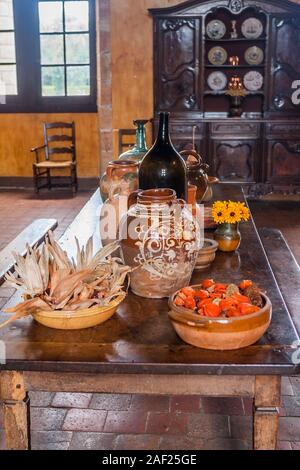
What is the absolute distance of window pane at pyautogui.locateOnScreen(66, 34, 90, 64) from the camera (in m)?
7.80

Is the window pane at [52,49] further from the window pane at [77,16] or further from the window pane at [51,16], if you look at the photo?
the window pane at [77,16]

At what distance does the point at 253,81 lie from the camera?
7.28 m

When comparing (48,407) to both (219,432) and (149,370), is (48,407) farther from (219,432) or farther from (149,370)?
(149,370)

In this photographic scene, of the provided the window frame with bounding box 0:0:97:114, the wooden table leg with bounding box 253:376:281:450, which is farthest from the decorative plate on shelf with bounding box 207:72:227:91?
the wooden table leg with bounding box 253:376:281:450

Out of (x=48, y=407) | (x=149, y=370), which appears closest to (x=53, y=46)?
(x=48, y=407)

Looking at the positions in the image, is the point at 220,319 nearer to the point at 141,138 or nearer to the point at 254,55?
the point at 141,138

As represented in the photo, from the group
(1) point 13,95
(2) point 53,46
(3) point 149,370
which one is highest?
(2) point 53,46

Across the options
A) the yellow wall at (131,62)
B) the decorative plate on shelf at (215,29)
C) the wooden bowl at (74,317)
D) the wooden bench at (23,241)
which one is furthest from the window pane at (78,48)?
the wooden bowl at (74,317)

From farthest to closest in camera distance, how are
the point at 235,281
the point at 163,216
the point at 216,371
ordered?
the point at 235,281 → the point at 163,216 → the point at 216,371

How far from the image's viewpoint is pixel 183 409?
2.55 meters

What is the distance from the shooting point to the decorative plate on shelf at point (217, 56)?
287 inches

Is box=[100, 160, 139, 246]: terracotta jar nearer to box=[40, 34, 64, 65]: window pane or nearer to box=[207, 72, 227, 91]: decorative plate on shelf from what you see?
box=[207, 72, 227, 91]: decorative plate on shelf

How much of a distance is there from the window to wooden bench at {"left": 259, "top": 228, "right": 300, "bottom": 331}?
5321 mm

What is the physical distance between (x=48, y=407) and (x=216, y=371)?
132 cm
